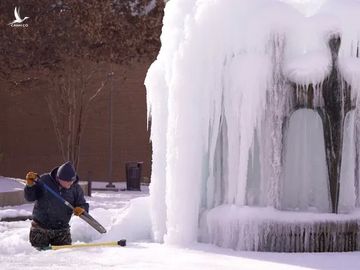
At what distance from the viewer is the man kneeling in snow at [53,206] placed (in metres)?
9.21

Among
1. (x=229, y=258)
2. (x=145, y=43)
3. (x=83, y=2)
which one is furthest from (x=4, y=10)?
(x=229, y=258)

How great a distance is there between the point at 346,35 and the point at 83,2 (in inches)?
592

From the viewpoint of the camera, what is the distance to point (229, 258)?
8734 mm

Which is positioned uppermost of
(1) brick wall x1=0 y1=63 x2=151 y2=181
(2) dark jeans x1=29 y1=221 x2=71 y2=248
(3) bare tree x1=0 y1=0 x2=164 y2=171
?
(3) bare tree x1=0 y1=0 x2=164 y2=171

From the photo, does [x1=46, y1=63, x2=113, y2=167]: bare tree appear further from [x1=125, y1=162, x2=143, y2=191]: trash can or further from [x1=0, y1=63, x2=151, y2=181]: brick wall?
[x1=125, y1=162, x2=143, y2=191]: trash can

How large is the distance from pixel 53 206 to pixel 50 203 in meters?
0.06

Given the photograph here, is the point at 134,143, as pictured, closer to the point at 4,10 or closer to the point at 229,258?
the point at 4,10

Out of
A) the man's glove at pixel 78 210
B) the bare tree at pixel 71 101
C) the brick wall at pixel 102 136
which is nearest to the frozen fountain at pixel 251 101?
the man's glove at pixel 78 210

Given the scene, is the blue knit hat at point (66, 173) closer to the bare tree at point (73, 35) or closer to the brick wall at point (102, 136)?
the bare tree at point (73, 35)

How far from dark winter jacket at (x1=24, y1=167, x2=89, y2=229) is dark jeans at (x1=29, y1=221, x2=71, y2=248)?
62 mm

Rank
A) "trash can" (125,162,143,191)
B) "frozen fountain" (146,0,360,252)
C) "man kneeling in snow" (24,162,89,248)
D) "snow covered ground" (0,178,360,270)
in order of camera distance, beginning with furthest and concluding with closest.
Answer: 1. "trash can" (125,162,143,191)
2. "frozen fountain" (146,0,360,252)
3. "man kneeling in snow" (24,162,89,248)
4. "snow covered ground" (0,178,360,270)

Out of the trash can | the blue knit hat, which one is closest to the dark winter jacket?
the blue knit hat

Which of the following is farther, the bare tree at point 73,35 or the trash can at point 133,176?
the trash can at point 133,176

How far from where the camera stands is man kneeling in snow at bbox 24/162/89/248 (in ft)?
30.2
